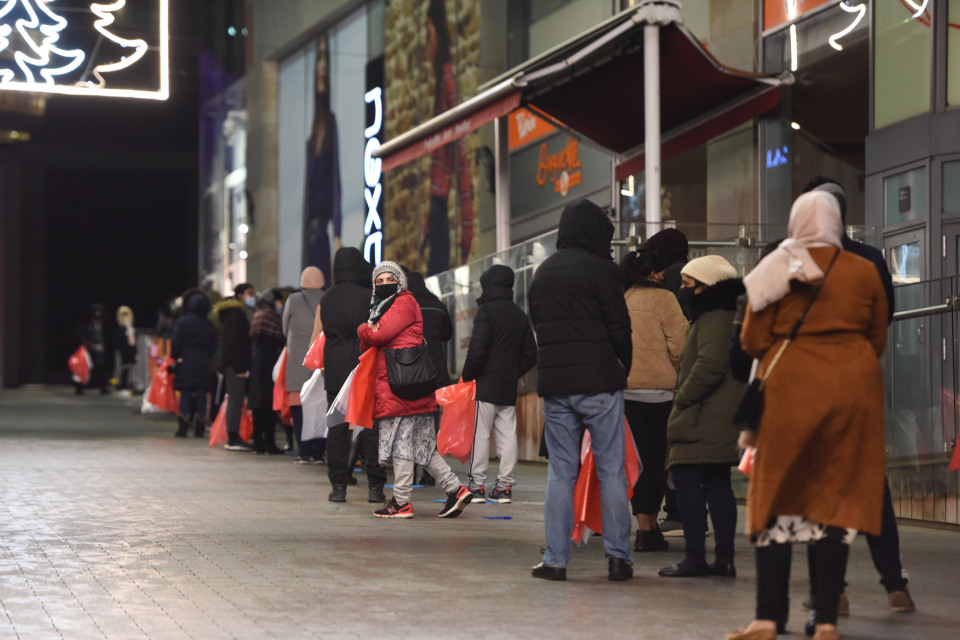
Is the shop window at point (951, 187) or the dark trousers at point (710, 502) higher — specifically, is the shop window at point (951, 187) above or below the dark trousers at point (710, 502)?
above

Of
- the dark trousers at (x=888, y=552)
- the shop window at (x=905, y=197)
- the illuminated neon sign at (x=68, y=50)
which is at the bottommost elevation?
the dark trousers at (x=888, y=552)

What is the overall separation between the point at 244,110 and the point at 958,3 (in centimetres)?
2451

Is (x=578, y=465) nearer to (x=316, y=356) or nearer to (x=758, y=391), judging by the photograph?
(x=758, y=391)

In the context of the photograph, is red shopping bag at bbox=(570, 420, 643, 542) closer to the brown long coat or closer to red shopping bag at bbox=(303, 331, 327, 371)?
the brown long coat

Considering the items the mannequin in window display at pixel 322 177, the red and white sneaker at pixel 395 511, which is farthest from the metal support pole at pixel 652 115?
the mannequin in window display at pixel 322 177

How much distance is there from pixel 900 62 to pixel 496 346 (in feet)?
16.1

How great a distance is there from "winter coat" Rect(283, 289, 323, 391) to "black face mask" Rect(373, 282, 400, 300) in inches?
165

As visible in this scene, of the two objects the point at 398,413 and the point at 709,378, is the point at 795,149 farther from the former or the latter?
the point at 709,378

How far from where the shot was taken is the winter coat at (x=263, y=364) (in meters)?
15.5

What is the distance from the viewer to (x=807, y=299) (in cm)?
561

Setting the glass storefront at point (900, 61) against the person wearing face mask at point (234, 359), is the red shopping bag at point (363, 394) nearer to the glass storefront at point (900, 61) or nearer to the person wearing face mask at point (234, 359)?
the glass storefront at point (900, 61)

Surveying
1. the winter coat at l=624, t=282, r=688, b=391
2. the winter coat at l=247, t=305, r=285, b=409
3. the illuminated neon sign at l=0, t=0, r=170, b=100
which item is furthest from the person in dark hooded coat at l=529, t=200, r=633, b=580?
the illuminated neon sign at l=0, t=0, r=170, b=100

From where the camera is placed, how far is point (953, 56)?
12.8 metres

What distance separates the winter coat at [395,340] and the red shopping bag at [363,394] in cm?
3
